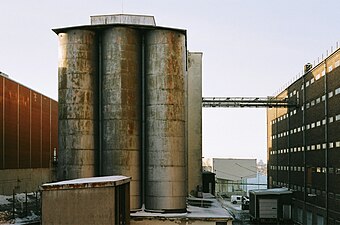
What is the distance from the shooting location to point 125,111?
34.5 m

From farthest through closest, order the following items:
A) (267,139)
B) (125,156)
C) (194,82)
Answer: (267,139) → (194,82) → (125,156)

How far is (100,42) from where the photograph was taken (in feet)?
118

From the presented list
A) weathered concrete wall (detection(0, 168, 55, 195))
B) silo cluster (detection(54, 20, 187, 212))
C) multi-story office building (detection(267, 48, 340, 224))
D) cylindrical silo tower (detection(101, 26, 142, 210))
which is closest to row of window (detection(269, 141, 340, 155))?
multi-story office building (detection(267, 48, 340, 224))

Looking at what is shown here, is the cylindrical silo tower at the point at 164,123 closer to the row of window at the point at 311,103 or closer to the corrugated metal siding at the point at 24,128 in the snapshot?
the row of window at the point at 311,103

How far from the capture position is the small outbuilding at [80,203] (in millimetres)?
25625

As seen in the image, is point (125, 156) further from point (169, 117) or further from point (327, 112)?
point (327, 112)

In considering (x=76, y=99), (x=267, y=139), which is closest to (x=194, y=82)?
(x=76, y=99)

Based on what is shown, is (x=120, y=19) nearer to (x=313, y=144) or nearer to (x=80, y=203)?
(x=80, y=203)

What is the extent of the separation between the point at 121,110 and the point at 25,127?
2067 centimetres

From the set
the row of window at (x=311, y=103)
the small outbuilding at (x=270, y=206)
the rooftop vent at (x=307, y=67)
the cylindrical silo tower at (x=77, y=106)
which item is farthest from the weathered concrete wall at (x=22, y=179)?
the rooftop vent at (x=307, y=67)

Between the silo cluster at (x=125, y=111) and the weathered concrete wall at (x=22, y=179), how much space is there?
1212cm

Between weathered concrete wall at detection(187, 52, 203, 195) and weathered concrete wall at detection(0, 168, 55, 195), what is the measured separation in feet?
55.0

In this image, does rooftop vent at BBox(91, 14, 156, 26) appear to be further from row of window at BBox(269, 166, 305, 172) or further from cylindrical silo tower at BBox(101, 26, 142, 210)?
row of window at BBox(269, 166, 305, 172)

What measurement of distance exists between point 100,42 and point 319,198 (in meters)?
29.0
